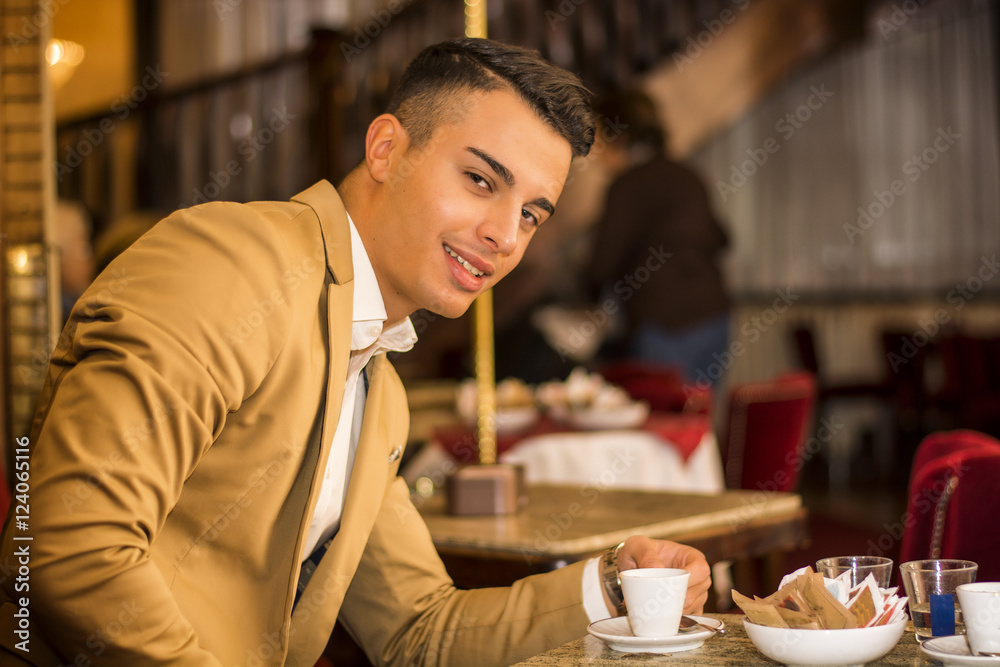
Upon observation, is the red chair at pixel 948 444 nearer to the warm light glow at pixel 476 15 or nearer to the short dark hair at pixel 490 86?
the short dark hair at pixel 490 86

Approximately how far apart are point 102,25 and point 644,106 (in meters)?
5.15

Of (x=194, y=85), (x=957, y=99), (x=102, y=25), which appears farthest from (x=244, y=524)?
(x=957, y=99)

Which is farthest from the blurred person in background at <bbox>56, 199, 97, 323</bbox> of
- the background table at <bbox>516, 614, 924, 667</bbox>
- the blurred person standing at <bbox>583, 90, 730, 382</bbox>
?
the background table at <bbox>516, 614, 924, 667</bbox>

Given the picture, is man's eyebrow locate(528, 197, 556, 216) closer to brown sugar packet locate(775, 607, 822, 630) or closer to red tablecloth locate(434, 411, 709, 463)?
brown sugar packet locate(775, 607, 822, 630)

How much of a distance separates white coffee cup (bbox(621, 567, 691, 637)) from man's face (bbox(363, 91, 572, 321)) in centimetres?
45

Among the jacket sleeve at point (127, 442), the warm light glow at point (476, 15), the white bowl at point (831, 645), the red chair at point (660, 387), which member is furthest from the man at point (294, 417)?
the red chair at point (660, 387)

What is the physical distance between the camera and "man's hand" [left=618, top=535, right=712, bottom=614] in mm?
1232

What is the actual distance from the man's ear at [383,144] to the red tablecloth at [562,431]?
1739 millimetres

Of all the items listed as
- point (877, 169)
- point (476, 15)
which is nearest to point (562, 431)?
point (476, 15)

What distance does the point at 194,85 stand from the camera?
256 inches

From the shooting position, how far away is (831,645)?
919 mm

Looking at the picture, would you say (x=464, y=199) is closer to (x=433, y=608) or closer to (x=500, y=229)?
(x=500, y=229)

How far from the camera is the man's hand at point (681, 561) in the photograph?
123cm

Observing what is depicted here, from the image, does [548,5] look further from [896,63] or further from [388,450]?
[388,450]
